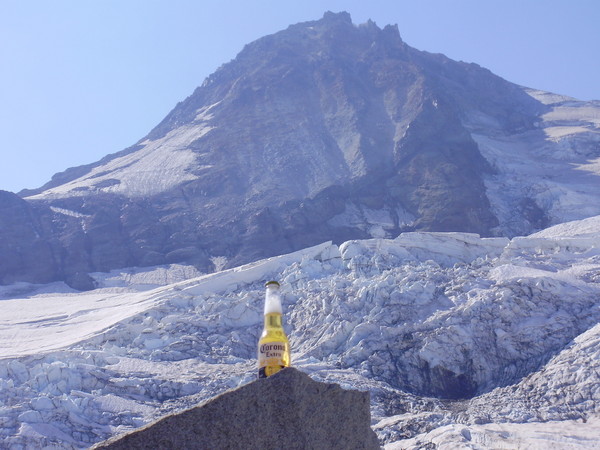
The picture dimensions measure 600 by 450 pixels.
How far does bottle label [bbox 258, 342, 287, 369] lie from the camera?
4.98 m

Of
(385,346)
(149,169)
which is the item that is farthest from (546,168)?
(385,346)

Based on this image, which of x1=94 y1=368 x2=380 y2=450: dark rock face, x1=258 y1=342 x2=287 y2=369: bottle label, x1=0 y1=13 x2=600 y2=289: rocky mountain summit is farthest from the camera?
x1=0 y1=13 x2=600 y2=289: rocky mountain summit

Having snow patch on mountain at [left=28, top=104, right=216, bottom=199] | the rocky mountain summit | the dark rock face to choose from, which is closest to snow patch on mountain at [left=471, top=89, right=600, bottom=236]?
the rocky mountain summit

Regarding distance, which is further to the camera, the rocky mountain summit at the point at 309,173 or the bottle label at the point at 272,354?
the rocky mountain summit at the point at 309,173

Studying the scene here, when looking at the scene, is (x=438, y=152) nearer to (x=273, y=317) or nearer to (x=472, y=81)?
(x=472, y=81)

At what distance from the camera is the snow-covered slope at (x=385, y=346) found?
1802 centimetres

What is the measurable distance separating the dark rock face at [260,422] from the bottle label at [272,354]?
2.9 inches

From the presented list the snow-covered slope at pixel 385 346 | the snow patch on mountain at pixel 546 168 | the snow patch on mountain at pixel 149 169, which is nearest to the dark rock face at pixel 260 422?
the snow-covered slope at pixel 385 346

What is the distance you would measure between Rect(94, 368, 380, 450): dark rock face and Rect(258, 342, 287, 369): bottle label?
0.07m

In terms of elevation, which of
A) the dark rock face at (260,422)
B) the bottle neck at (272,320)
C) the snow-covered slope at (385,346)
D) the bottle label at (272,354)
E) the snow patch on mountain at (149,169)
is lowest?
the snow-covered slope at (385,346)

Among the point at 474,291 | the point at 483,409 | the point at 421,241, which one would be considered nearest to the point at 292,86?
the point at 421,241

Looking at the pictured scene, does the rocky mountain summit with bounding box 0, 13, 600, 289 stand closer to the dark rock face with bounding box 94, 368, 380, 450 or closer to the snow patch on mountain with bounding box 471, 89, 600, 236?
the snow patch on mountain with bounding box 471, 89, 600, 236

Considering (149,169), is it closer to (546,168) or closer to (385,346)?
(546,168)

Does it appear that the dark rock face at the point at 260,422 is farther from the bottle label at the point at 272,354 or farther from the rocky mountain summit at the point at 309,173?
the rocky mountain summit at the point at 309,173
